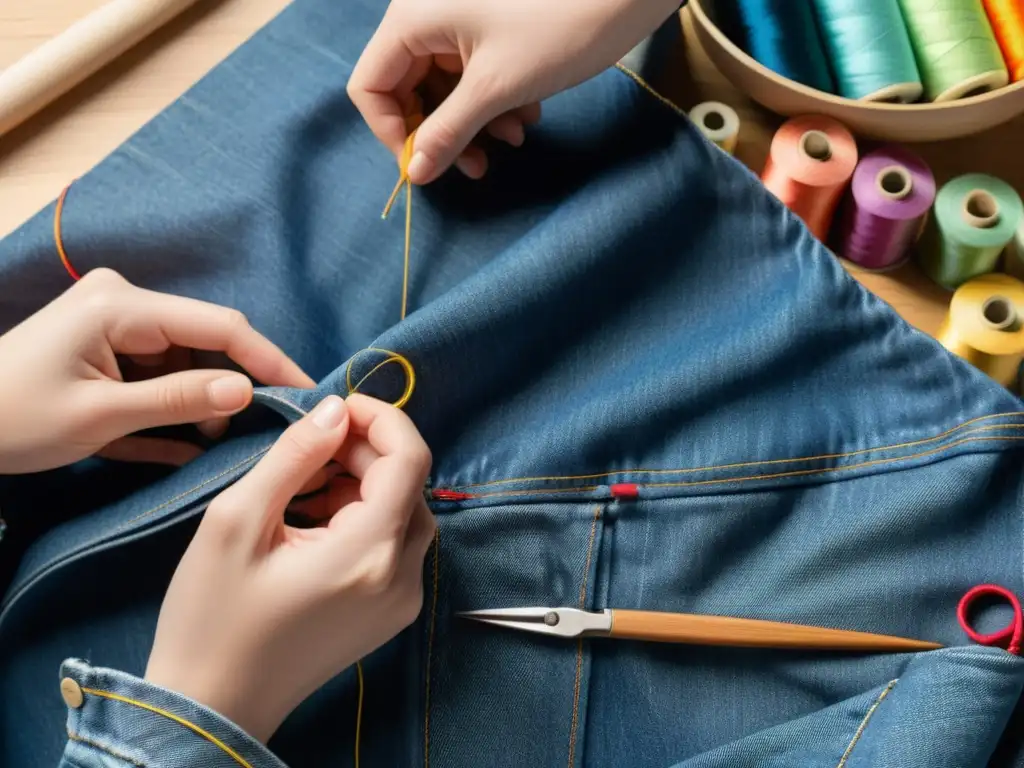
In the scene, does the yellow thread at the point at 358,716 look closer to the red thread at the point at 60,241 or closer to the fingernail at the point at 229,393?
the fingernail at the point at 229,393

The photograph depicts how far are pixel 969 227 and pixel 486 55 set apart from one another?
502mm

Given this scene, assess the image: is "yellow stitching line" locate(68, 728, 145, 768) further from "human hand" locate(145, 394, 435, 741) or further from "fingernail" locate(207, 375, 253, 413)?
"fingernail" locate(207, 375, 253, 413)

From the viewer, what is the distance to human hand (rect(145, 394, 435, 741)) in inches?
24.7

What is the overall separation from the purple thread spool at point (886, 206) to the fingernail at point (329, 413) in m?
0.59

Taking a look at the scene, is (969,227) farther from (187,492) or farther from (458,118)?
(187,492)

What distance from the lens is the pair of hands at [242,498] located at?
63 centimetres

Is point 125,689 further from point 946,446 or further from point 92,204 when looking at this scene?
point 946,446

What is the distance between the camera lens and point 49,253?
823 mm

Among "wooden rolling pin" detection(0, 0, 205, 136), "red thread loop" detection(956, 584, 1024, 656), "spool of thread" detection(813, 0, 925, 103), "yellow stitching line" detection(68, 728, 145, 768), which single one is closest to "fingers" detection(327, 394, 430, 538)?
"yellow stitching line" detection(68, 728, 145, 768)

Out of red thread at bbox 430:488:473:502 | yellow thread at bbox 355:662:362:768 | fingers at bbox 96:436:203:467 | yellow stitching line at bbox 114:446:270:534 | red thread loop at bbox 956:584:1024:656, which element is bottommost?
red thread loop at bbox 956:584:1024:656

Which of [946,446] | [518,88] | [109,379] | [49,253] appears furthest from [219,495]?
[946,446]

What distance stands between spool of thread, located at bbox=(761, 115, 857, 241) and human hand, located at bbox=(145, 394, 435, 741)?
0.53m

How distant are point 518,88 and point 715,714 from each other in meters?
0.54

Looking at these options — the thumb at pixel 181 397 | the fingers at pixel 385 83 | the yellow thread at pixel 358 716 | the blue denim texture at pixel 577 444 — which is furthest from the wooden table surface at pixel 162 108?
the yellow thread at pixel 358 716
